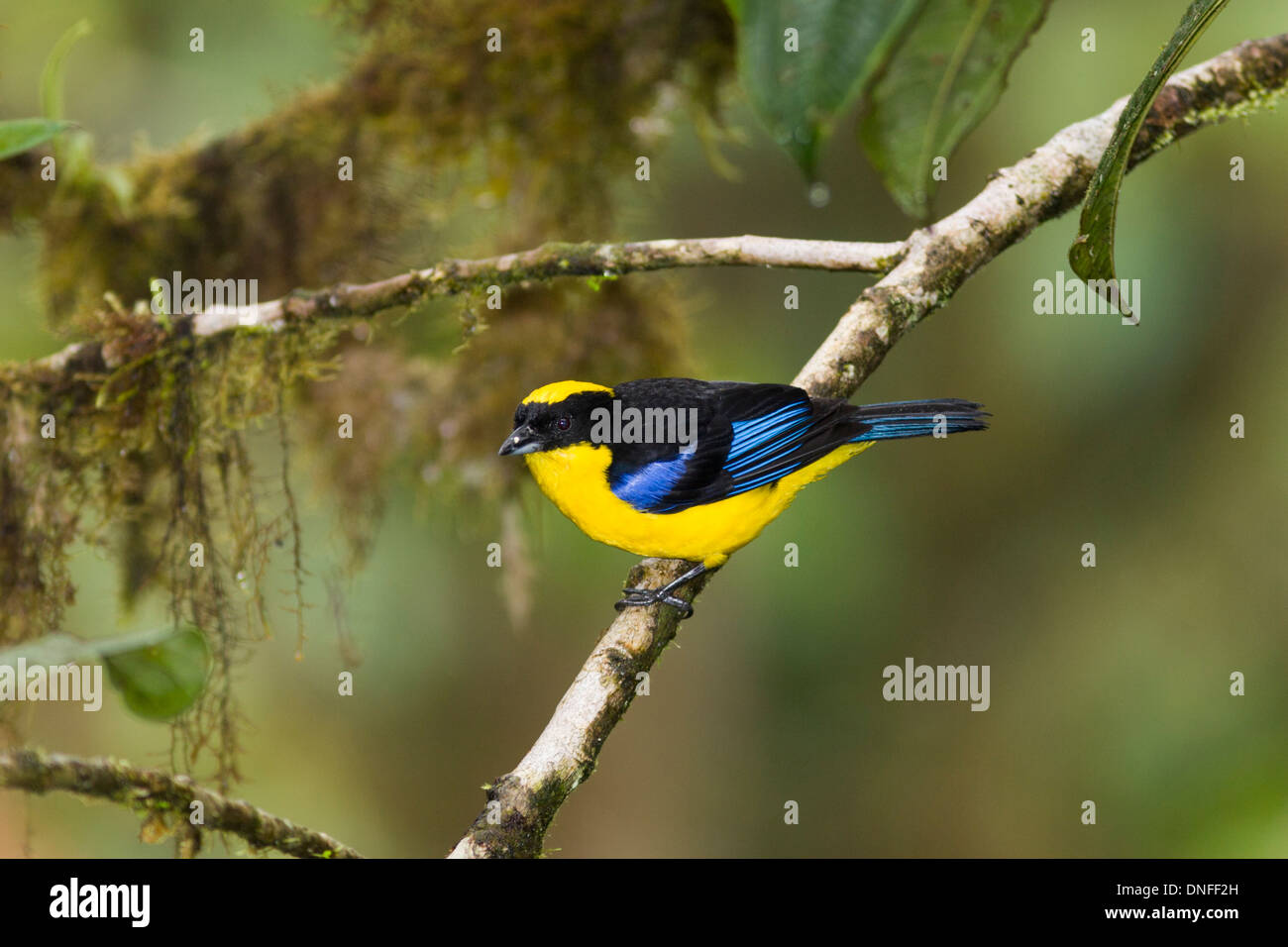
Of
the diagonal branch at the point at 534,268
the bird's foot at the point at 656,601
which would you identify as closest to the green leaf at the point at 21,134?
the diagonal branch at the point at 534,268

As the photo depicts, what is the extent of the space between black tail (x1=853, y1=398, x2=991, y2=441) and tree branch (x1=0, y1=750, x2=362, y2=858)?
1.52 m

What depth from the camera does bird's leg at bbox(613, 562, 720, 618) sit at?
2482 mm

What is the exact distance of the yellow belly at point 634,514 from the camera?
8.77 ft

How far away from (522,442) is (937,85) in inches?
62.0

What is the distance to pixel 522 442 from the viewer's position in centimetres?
270

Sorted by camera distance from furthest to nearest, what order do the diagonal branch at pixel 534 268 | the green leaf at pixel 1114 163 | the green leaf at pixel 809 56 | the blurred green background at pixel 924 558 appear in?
1. the blurred green background at pixel 924 558
2. the green leaf at pixel 809 56
3. the diagonal branch at pixel 534 268
4. the green leaf at pixel 1114 163

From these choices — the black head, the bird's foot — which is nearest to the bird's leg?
the bird's foot

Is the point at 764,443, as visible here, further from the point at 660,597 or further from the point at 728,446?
the point at 660,597

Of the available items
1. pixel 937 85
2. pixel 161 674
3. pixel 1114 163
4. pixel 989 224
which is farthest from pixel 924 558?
pixel 161 674

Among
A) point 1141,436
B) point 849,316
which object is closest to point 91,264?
point 849,316

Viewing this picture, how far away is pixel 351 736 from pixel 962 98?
14.7 ft

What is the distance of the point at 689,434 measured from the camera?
2729 mm

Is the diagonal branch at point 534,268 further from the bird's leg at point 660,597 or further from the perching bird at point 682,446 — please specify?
the bird's leg at point 660,597

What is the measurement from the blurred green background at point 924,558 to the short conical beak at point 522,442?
5.07 ft
